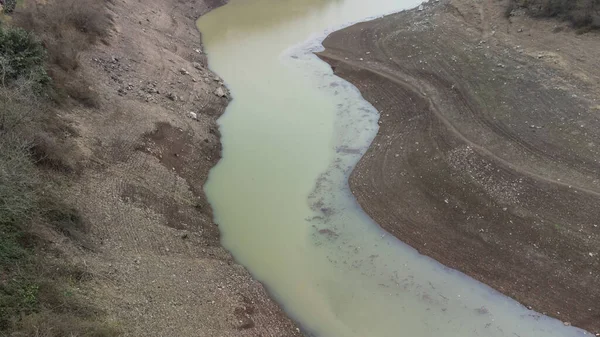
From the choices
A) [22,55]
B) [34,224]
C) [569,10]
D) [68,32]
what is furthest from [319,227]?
[569,10]

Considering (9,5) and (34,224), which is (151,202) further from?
(9,5)

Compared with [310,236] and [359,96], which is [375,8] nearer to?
[359,96]

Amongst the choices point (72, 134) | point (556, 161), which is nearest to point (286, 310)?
point (72, 134)

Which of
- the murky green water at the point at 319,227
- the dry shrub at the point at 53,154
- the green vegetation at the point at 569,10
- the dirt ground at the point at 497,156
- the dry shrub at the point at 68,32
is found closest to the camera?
the murky green water at the point at 319,227

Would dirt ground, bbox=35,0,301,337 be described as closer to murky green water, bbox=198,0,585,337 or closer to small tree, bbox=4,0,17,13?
murky green water, bbox=198,0,585,337

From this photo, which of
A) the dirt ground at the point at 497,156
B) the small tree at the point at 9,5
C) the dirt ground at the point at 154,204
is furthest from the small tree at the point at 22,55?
the dirt ground at the point at 497,156

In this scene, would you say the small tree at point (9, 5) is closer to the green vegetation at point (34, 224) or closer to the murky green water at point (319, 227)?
the green vegetation at point (34, 224)

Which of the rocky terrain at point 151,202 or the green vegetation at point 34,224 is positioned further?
the rocky terrain at point 151,202
